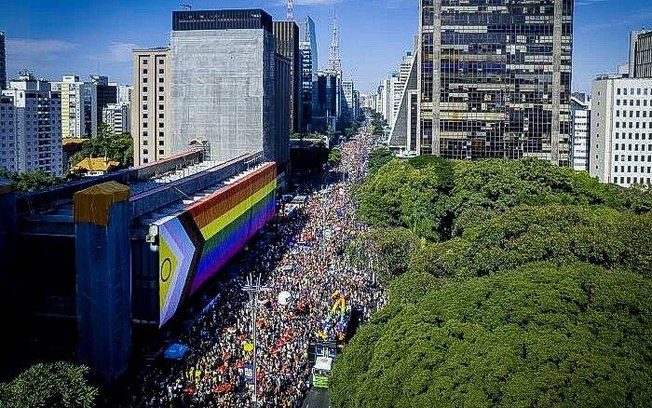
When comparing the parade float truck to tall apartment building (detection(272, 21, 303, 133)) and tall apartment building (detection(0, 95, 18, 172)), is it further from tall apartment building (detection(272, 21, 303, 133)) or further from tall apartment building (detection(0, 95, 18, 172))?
tall apartment building (detection(272, 21, 303, 133))

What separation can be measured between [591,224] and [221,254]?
68.3ft

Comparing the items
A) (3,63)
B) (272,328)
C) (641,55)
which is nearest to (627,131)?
(641,55)

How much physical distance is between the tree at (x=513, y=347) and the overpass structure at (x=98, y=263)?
9942mm

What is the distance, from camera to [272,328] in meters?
29.9

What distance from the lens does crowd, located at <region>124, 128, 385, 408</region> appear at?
2367 centimetres

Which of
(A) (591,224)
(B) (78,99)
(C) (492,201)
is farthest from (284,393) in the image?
(B) (78,99)

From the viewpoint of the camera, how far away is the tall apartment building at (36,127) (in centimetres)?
8569

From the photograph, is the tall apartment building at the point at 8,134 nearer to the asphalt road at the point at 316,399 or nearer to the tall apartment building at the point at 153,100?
the tall apartment building at the point at 153,100

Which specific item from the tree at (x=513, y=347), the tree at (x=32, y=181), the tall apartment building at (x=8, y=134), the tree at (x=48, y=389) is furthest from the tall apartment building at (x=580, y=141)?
the tree at (x=48, y=389)

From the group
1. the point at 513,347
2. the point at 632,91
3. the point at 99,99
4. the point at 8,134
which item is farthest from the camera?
the point at 99,99

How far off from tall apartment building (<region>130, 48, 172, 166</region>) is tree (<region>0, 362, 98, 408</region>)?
5891 centimetres

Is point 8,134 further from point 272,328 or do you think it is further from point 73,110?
point 272,328

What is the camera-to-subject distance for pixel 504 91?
63.4 m

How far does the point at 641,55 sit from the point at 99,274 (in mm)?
88272
